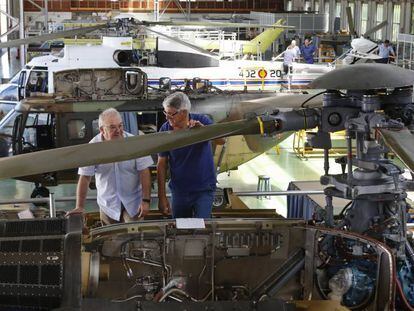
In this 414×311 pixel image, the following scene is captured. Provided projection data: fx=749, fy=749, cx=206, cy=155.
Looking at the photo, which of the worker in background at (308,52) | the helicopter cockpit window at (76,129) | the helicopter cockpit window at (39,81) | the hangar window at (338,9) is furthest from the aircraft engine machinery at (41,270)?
the hangar window at (338,9)

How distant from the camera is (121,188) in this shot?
6453 millimetres

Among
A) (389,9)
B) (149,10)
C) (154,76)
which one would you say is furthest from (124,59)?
(149,10)

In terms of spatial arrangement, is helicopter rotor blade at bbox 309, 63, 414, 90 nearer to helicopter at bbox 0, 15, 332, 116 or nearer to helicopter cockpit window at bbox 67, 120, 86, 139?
helicopter cockpit window at bbox 67, 120, 86, 139

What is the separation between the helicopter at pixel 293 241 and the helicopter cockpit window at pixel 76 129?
23.2 feet

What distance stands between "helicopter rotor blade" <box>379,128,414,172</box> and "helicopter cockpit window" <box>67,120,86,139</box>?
8.04 meters

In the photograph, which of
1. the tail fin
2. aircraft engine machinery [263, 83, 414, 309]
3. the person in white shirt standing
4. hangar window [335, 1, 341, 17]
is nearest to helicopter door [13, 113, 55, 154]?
the person in white shirt standing

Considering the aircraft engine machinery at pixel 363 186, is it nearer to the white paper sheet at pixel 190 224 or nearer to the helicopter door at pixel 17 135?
the white paper sheet at pixel 190 224

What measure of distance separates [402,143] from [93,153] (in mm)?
1682

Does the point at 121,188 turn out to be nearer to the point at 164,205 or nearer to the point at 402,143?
the point at 164,205

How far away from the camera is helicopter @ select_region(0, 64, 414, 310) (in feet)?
14.7

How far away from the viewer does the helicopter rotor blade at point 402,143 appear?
3924 mm

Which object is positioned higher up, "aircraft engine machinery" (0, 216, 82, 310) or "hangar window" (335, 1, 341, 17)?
"hangar window" (335, 1, 341, 17)

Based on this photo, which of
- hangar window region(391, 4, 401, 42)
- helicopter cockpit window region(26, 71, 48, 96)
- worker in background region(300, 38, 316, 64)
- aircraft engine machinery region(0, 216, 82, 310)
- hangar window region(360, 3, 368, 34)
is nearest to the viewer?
aircraft engine machinery region(0, 216, 82, 310)

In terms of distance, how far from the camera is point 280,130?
15.6ft
